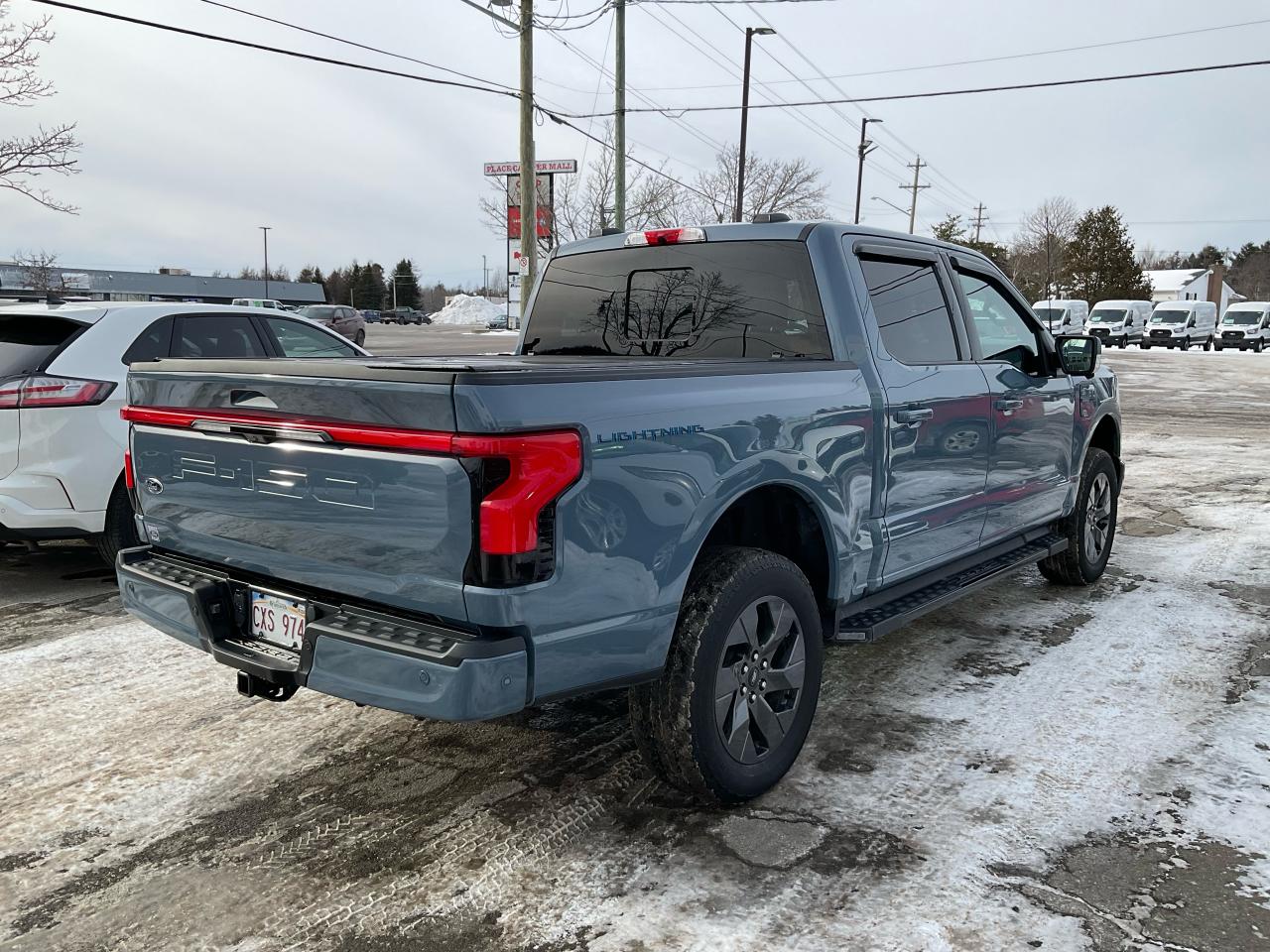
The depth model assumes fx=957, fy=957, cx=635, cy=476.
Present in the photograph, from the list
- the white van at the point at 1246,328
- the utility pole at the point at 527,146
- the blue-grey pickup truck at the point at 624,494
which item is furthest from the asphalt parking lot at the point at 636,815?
the white van at the point at 1246,328

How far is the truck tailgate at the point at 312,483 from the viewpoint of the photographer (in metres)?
2.45

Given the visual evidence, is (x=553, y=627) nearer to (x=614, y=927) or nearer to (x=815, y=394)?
(x=614, y=927)

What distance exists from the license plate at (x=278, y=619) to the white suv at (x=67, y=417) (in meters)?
3.07

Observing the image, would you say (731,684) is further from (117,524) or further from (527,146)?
(527,146)

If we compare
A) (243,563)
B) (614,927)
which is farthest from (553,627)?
(243,563)

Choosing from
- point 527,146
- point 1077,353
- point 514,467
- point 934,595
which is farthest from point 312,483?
point 527,146

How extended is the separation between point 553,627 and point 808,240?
2067mm

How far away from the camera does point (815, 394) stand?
11.1ft

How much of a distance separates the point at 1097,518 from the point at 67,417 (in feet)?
20.0

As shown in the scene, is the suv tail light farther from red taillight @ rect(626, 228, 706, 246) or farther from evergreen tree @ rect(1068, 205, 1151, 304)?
evergreen tree @ rect(1068, 205, 1151, 304)

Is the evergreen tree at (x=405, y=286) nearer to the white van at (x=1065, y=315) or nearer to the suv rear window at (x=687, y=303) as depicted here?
the white van at (x=1065, y=315)

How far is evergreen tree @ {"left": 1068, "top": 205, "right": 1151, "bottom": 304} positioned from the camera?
77625 millimetres

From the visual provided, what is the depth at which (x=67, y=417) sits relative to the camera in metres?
5.32

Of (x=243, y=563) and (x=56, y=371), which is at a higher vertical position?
(x=56, y=371)
